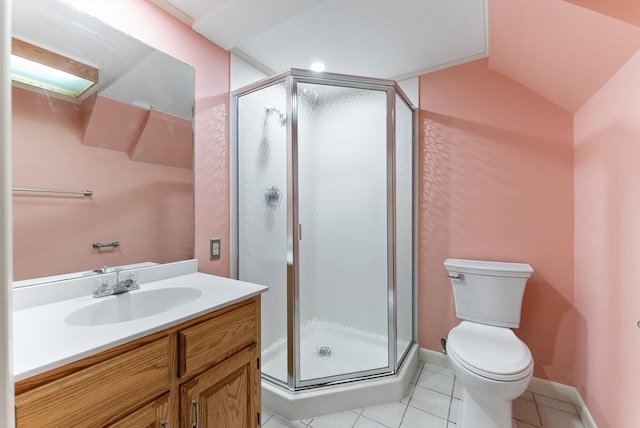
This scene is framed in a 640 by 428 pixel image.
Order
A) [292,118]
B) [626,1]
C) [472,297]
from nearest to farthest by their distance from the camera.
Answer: [626,1] < [292,118] < [472,297]

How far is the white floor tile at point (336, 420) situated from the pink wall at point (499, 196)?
0.87m

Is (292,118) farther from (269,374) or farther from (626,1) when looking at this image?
(269,374)

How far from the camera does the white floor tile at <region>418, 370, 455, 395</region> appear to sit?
5.90ft

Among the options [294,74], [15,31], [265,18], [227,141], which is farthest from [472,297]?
[15,31]

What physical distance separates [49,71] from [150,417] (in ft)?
4.49

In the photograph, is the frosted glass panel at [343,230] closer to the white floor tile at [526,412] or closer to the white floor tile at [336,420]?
the white floor tile at [336,420]

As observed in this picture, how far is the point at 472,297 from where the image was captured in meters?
1.75

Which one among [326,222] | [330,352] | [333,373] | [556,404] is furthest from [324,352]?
[556,404]

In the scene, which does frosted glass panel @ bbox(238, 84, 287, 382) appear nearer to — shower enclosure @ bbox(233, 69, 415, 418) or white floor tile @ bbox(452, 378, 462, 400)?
shower enclosure @ bbox(233, 69, 415, 418)

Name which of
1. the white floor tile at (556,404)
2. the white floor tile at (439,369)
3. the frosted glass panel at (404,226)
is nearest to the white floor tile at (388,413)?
the frosted glass panel at (404,226)

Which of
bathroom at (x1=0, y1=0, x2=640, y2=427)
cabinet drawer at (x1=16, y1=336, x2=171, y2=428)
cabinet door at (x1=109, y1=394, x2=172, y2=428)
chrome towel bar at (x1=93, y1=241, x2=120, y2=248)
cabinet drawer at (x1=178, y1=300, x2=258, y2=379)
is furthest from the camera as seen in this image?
chrome towel bar at (x1=93, y1=241, x2=120, y2=248)

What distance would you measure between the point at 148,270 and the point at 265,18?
1.51 m

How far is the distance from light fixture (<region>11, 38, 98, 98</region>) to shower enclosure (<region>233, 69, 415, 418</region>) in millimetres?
825

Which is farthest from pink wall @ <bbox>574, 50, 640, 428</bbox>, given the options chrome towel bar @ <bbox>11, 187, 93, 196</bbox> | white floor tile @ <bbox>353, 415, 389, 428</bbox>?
chrome towel bar @ <bbox>11, 187, 93, 196</bbox>
